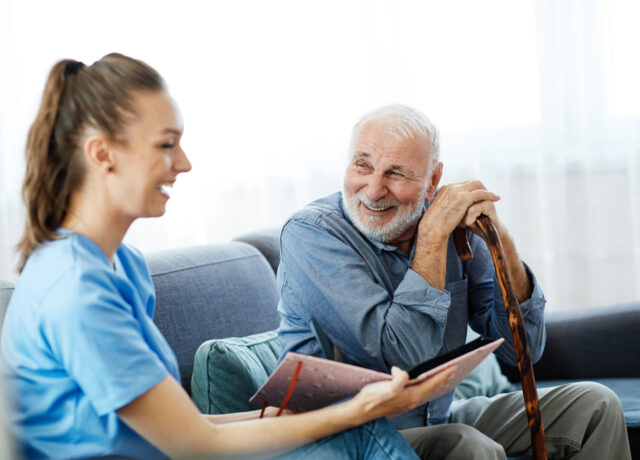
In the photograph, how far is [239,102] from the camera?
3.04 meters

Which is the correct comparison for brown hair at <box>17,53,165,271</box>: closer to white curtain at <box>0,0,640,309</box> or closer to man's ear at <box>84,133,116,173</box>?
man's ear at <box>84,133,116,173</box>

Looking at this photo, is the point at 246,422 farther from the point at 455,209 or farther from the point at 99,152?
the point at 455,209

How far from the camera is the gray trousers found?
5.24 feet

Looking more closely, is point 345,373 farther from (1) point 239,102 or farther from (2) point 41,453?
(1) point 239,102

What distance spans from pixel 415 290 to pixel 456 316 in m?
0.27

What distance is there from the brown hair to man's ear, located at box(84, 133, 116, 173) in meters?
0.01

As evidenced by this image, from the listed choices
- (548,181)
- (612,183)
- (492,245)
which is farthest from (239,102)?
(492,245)

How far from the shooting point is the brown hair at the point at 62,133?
3.32ft

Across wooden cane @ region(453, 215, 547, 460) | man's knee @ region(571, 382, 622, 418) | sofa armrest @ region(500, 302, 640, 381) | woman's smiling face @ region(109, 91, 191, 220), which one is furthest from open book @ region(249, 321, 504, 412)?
sofa armrest @ region(500, 302, 640, 381)

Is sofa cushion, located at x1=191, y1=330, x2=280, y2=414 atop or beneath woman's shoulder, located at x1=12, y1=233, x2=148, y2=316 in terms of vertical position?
beneath

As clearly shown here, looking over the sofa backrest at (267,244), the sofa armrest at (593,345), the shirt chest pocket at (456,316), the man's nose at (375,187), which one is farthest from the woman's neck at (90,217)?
the sofa armrest at (593,345)

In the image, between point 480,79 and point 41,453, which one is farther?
point 480,79

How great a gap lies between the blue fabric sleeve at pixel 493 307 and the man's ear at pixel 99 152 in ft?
3.24

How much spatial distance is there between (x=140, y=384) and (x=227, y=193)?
2.25 meters
